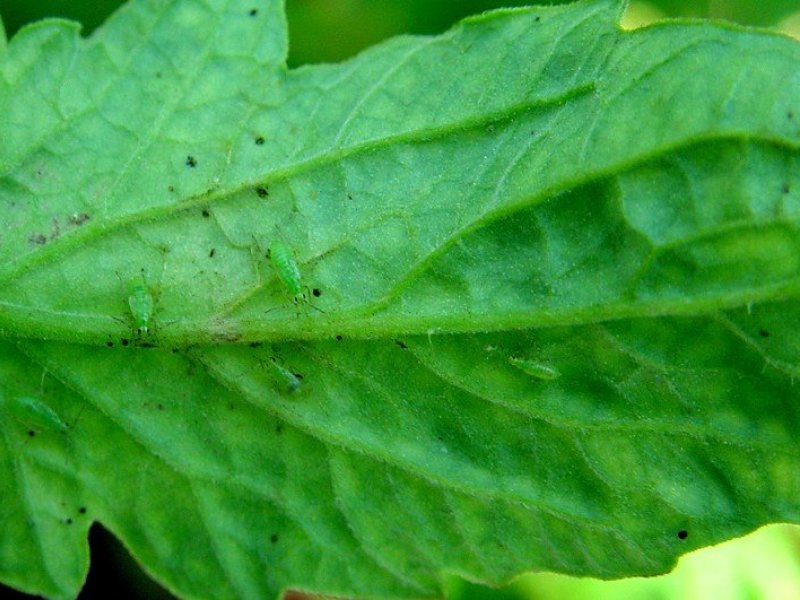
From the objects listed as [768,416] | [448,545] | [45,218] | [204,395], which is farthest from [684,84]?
[45,218]

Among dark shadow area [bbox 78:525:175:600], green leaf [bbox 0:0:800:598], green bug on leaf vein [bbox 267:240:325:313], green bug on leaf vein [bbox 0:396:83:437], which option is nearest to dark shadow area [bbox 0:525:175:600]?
dark shadow area [bbox 78:525:175:600]

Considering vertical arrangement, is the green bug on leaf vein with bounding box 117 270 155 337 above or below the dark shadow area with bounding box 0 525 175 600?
above

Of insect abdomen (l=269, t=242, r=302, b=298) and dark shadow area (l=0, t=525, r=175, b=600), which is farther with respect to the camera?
dark shadow area (l=0, t=525, r=175, b=600)

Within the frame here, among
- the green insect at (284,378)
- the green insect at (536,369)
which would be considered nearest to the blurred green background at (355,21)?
the green insect at (284,378)

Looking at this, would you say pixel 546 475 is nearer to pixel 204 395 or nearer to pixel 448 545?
pixel 448 545

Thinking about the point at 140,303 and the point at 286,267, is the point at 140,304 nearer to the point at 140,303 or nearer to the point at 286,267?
the point at 140,303

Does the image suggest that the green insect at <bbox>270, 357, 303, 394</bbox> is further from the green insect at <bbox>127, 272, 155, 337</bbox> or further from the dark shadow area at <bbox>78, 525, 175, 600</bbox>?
the dark shadow area at <bbox>78, 525, 175, 600</bbox>
